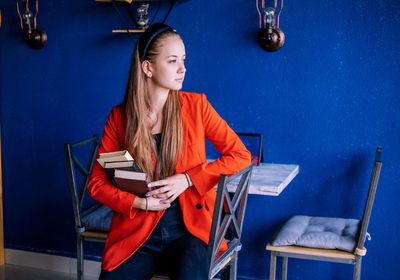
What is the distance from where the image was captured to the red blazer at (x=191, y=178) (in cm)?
163

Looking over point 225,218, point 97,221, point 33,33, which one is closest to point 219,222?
point 225,218

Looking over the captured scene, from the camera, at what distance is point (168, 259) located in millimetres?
1593

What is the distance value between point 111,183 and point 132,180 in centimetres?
21

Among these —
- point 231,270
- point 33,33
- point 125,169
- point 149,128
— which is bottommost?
point 231,270

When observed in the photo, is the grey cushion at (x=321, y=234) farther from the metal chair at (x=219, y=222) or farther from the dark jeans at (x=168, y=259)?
the dark jeans at (x=168, y=259)

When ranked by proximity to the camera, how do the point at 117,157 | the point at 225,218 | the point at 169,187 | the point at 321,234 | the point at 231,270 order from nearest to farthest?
the point at 117,157
the point at 169,187
the point at 225,218
the point at 231,270
the point at 321,234

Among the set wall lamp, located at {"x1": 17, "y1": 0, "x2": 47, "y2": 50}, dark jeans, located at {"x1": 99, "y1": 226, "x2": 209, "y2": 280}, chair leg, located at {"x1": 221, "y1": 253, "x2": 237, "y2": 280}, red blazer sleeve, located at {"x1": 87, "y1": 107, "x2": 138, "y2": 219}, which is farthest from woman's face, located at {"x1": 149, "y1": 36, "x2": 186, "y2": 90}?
wall lamp, located at {"x1": 17, "y1": 0, "x2": 47, "y2": 50}

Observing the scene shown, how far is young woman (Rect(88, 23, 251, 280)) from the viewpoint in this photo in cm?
161

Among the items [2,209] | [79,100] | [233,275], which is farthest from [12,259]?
[233,275]

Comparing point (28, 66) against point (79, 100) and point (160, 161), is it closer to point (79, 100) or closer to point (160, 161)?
point (79, 100)

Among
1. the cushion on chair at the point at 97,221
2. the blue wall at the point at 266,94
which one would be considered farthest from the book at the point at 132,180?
the blue wall at the point at 266,94

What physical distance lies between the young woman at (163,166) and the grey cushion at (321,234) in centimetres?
49

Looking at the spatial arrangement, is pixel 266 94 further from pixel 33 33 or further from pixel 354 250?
pixel 33 33

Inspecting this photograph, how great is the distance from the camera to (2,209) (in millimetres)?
3285
